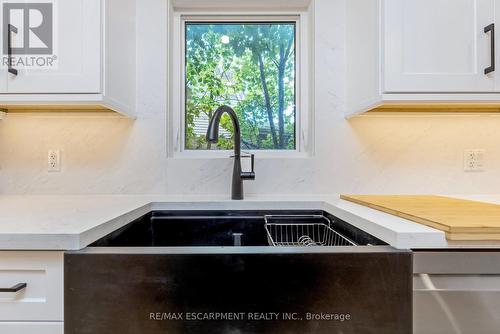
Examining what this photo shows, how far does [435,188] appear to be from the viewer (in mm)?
1520

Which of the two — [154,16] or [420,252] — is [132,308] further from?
[154,16]

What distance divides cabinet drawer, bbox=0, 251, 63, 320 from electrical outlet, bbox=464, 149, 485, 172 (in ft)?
5.54

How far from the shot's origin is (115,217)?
94 cm

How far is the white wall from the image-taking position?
59.3 inches

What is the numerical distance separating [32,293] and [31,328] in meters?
0.08

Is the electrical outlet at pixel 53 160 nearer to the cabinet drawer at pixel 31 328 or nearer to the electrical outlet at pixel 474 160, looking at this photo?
the cabinet drawer at pixel 31 328

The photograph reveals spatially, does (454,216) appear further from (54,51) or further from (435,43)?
(54,51)

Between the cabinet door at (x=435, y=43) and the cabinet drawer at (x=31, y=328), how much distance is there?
1.21 metres

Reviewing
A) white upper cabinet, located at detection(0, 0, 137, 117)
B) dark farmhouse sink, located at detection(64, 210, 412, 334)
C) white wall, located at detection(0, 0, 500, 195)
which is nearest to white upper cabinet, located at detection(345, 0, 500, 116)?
white wall, located at detection(0, 0, 500, 195)

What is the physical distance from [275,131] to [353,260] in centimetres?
109

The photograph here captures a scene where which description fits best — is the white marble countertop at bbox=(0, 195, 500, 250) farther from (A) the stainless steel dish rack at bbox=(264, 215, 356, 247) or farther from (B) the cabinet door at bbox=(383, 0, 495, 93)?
(B) the cabinet door at bbox=(383, 0, 495, 93)

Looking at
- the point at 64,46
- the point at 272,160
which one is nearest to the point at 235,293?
the point at 272,160

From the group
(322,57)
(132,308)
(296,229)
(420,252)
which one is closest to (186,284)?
(132,308)

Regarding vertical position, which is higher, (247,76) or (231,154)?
(247,76)
